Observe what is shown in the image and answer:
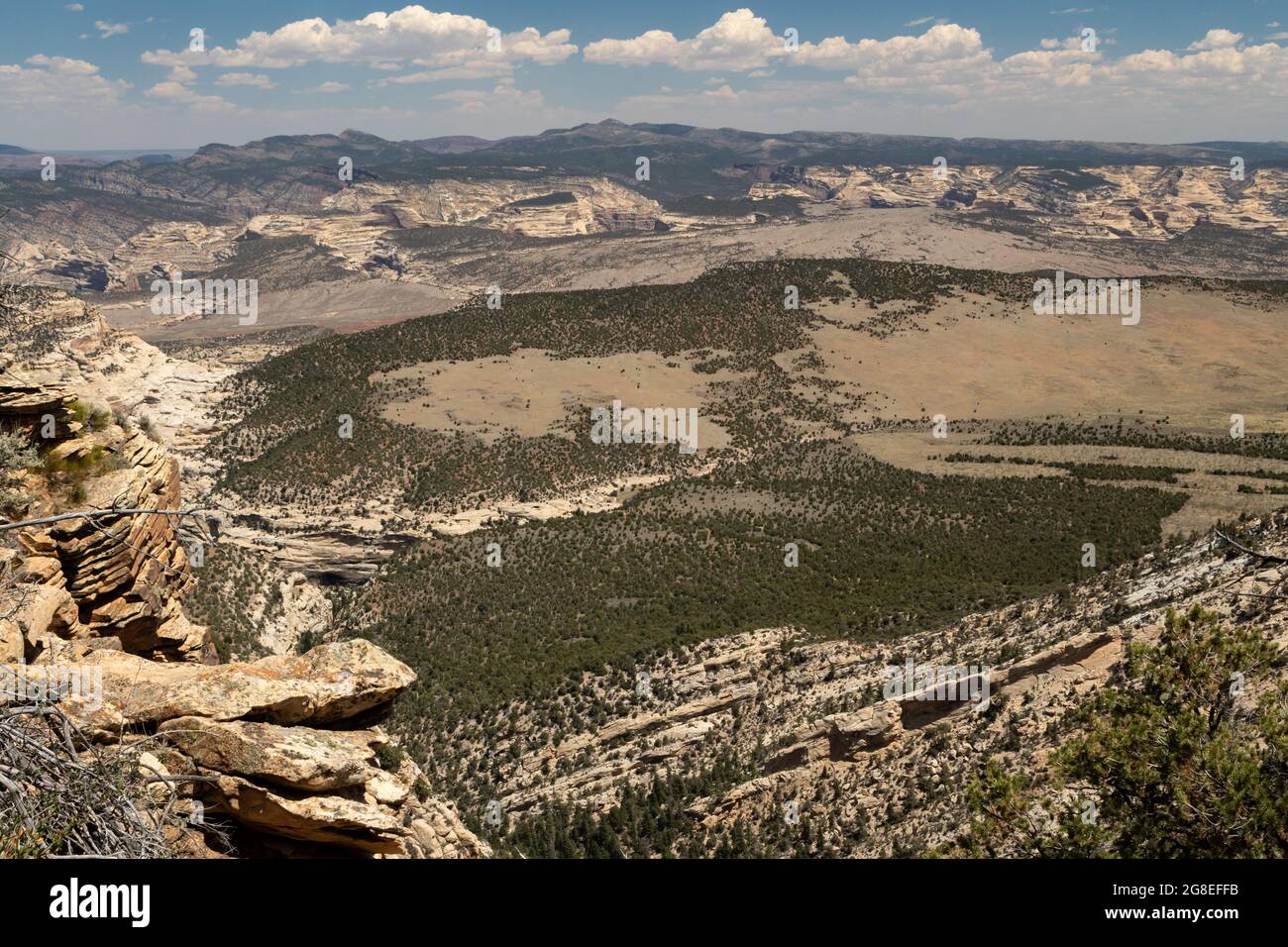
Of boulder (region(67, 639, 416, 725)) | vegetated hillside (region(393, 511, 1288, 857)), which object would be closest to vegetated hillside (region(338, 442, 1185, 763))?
vegetated hillside (region(393, 511, 1288, 857))

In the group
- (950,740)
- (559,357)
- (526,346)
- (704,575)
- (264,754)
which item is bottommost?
(704,575)

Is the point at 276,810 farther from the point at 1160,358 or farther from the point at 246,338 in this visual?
Result: the point at 246,338

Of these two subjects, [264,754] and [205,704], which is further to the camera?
[205,704]

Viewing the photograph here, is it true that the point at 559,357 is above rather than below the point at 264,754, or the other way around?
above

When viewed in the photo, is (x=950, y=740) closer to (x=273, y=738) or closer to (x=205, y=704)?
(x=273, y=738)

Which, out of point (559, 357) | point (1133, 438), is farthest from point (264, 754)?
point (559, 357)

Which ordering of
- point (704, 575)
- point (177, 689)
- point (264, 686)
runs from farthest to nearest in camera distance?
1. point (704, 575)
2. point (264, 686)
3. point (177, 689)

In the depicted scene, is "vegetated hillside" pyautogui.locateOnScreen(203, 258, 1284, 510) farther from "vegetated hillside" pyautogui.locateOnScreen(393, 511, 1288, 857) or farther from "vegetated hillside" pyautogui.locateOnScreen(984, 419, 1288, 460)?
"vegetated hillside" pyautogui.locateOnScreen(393, 511, 1288, 857)

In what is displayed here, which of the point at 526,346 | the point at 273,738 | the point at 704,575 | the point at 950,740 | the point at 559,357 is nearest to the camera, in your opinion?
the point at 273,738
